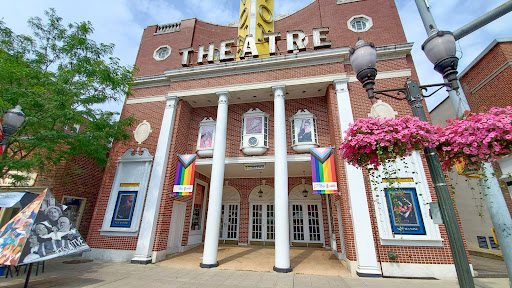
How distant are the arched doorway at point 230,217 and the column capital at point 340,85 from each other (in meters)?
8.22

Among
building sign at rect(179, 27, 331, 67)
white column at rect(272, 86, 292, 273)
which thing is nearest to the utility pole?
white column at rect(272, 86, 292, 273)

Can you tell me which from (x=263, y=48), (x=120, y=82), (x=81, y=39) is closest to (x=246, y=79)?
(x=263, y=48)

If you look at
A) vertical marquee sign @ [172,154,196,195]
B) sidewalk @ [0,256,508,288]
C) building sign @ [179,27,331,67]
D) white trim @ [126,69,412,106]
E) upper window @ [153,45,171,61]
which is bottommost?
sidewalk @ [0,256,508,288]

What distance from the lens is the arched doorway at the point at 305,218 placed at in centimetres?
1194

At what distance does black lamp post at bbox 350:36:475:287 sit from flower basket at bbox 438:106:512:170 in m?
0.28

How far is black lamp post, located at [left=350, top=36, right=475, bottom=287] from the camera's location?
2488mm

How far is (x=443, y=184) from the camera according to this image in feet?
9.01

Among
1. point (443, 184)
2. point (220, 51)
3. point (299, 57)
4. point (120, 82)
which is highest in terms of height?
point (220, 51)

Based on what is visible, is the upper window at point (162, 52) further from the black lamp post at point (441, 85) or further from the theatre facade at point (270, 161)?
the black lamp post at point (441, 85)

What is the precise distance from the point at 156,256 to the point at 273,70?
30.9 feet

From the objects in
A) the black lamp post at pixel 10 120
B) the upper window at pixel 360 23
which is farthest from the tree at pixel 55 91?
the upper window at pixel 360 23

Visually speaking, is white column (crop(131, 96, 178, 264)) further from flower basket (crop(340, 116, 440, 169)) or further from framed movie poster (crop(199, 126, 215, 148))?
flower basket (crop(340, 116, 440, 169))

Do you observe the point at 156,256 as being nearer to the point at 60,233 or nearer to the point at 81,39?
the point at 60,233

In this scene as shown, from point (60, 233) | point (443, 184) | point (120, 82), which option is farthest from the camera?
point (120, 82)
